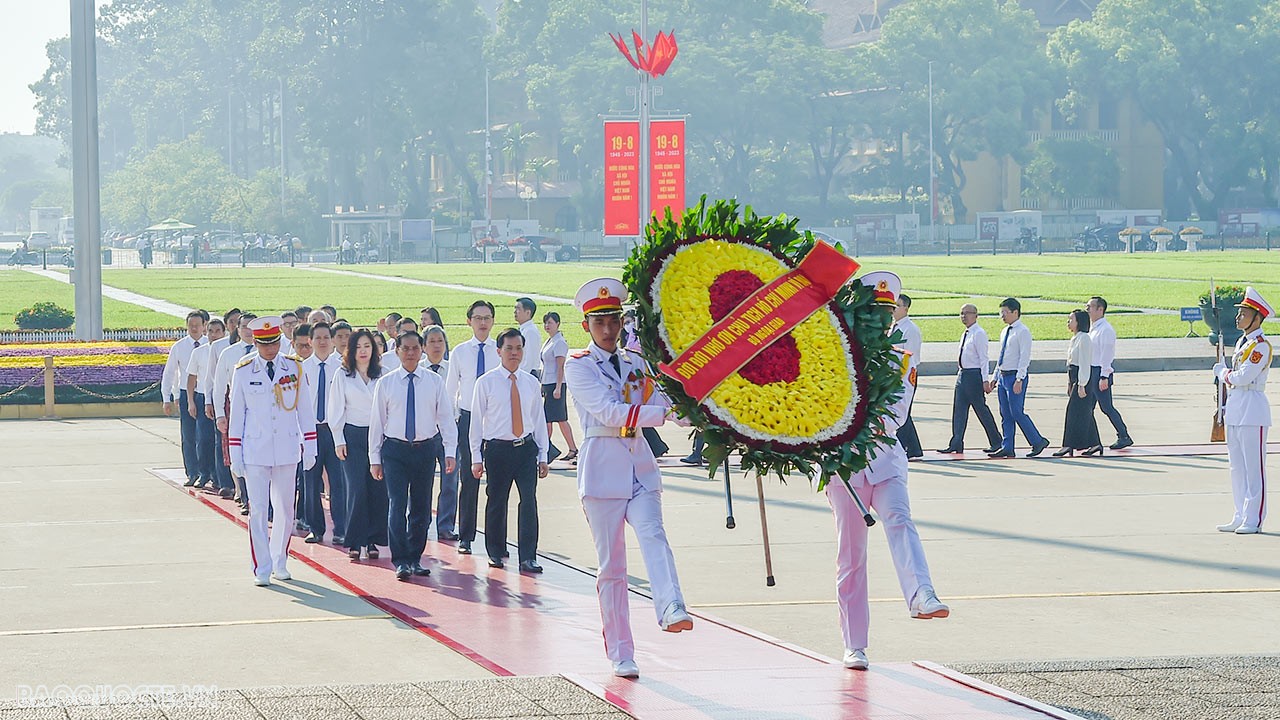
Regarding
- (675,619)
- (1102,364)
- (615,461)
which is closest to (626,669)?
(675,619)

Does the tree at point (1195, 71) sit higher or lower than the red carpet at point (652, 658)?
higher

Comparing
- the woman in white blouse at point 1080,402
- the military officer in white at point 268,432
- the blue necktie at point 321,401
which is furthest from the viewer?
the woman in white blouse at point 1080,402

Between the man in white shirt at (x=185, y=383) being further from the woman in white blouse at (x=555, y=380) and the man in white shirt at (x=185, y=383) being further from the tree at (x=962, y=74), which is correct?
the tree at (x=962, y=74)

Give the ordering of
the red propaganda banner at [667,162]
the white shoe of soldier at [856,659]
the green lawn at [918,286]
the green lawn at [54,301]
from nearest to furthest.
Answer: the white shoe of soldier at [856,659] → the red propaganda banner at [667,162] → the green lawn at [54,301] → the green lawn at [918,286]

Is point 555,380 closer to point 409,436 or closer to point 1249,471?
point 409,436

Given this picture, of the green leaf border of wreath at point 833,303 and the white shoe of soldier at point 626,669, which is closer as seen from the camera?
the green leaf border of wreath at point 833,303

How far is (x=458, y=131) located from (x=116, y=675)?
97.7 metres

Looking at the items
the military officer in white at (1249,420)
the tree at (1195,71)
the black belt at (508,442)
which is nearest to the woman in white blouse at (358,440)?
the black belt at (508,442)

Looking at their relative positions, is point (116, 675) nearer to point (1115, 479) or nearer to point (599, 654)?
point (599, 654)

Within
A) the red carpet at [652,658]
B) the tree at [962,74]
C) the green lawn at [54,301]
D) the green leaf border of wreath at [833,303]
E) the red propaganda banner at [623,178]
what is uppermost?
the tree at [962,74]

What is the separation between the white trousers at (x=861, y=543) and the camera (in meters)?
7.61

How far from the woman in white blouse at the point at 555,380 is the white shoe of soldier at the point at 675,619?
8724mm

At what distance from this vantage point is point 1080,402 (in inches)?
643

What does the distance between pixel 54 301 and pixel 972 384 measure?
3630 centimetres
